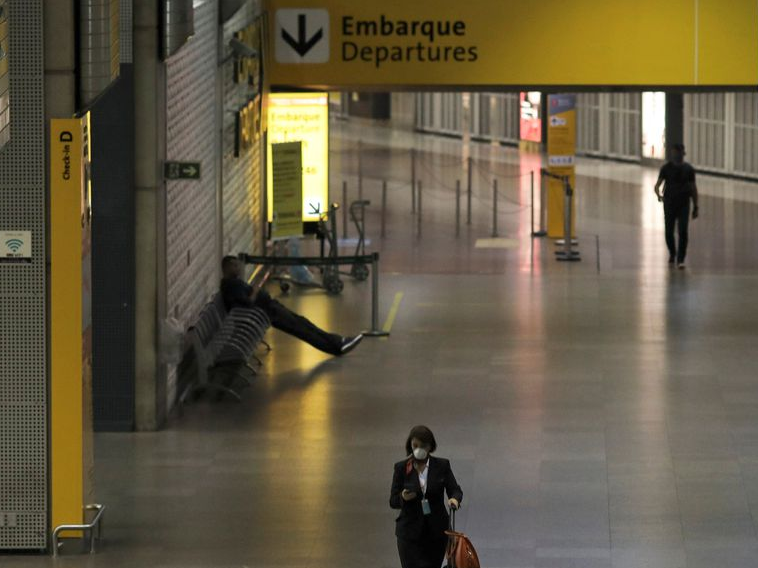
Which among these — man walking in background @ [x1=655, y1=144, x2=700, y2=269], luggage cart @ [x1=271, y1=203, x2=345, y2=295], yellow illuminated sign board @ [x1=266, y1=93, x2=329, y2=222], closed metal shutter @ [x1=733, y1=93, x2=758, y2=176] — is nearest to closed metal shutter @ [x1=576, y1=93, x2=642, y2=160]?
closed metal shutter @ [x1=733, y1=93, x2=758, y2=176]

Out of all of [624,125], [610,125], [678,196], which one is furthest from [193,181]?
[610,125]

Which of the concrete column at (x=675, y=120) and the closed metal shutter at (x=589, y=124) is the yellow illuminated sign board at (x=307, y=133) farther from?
the closed metal shutter at (x=589, y=124)

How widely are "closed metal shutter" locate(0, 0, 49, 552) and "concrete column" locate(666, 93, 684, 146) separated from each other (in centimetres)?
2885

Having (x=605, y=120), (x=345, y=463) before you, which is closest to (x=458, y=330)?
(x=345, y=463)

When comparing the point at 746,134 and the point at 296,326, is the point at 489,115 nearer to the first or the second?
the point at 746,134

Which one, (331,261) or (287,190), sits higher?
(287,190)

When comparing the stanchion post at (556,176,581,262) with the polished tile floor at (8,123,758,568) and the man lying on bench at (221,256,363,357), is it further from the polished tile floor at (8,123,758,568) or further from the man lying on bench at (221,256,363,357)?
the man lying on bench at (221,256,363,357)

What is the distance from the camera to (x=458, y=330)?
1980 cm

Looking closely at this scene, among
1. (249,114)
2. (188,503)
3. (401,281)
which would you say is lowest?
(188,503)

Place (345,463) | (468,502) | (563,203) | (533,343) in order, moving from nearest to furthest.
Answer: (468,502) → (345,463) → (533,343) → (563,203)

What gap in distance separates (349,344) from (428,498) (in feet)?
28.4

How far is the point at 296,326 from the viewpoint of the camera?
18172 millimetres

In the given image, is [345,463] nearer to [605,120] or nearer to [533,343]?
[533,343]

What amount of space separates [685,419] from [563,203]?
40.1 ft
